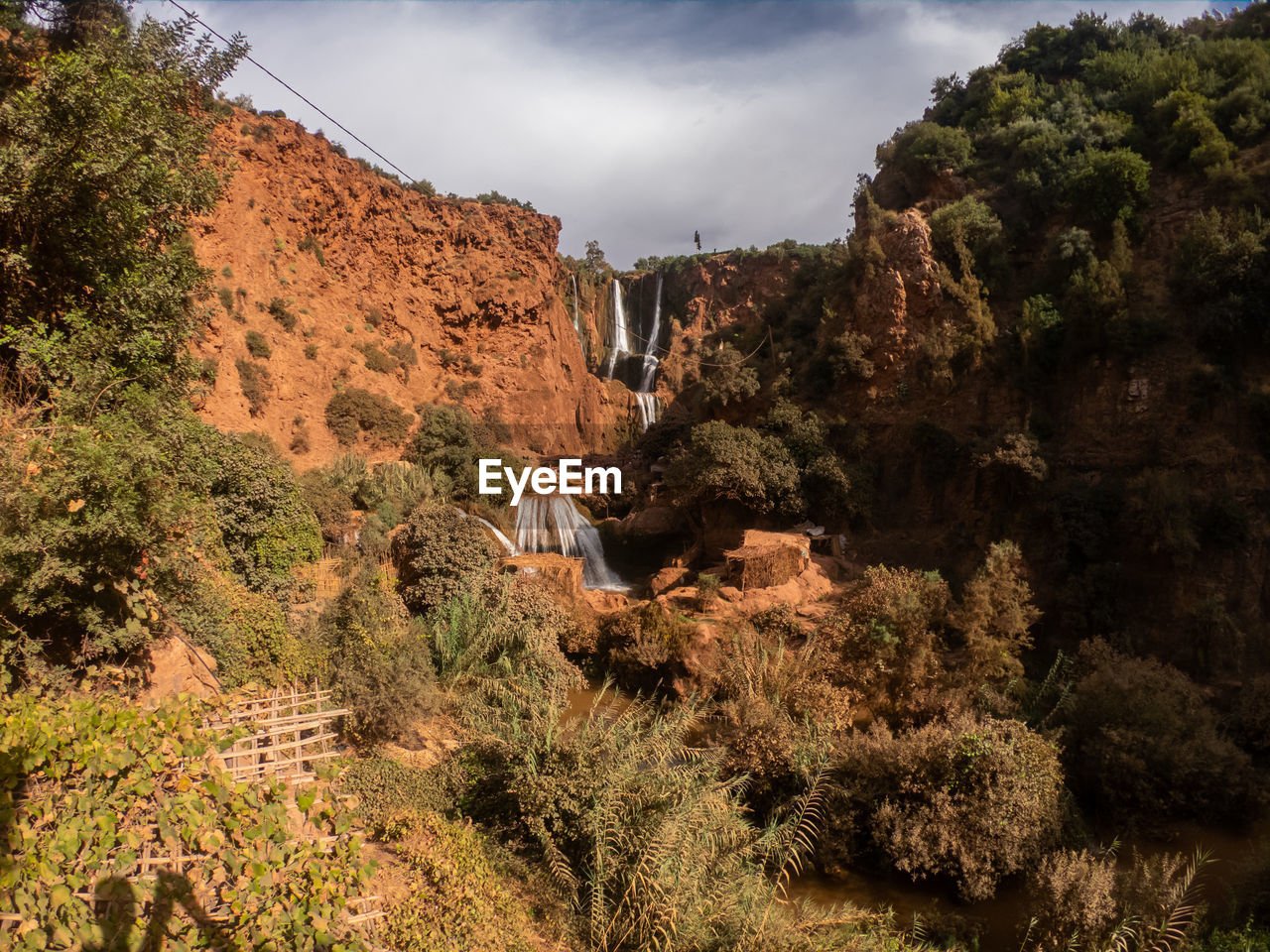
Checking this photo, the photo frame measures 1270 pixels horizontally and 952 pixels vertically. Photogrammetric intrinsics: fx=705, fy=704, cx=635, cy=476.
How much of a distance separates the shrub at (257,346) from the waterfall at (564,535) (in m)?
10.5

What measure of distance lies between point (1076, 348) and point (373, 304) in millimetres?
26458

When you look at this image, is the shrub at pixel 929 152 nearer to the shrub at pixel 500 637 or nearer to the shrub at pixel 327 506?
the shrub at pixel 500 637

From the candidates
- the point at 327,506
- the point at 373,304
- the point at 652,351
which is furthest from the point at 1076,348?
the point at 652,351

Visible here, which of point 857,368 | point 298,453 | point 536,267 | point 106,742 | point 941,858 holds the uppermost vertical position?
point 536,267

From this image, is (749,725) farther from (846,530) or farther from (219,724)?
(846,530)

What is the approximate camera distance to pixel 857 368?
2172 centimetres

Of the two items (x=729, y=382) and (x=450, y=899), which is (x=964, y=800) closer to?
(x=450, y=899)

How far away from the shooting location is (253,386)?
2411 centimetres

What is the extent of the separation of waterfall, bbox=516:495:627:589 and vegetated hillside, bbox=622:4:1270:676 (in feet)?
19.4

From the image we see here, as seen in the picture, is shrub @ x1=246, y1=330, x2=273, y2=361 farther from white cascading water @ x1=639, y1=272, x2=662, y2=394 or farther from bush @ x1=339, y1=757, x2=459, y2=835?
white cascading water @ x1=639, y1=272, x2=662, y2=394

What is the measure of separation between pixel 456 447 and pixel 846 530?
15725mm

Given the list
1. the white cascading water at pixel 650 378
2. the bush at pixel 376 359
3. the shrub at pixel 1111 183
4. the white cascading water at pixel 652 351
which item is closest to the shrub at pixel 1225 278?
the shrub at pixel 1111 183

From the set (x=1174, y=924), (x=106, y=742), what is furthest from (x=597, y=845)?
(x=1174, y=924)

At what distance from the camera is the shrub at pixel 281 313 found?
2620 centimetres
